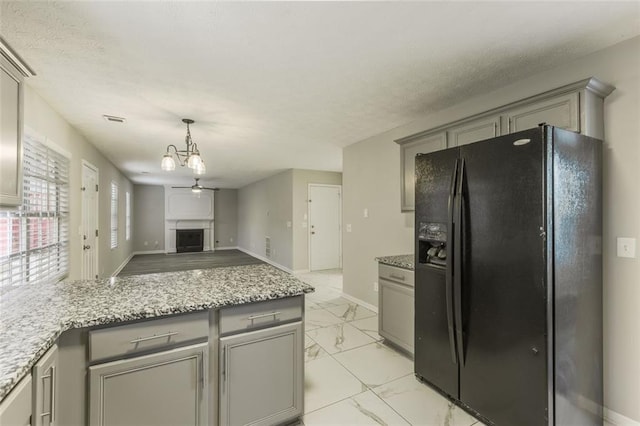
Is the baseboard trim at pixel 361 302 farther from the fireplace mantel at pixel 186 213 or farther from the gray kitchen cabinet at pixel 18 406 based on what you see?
the fireplace mantel at pixel 186 213

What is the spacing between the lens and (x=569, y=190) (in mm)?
1572

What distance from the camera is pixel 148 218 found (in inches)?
369

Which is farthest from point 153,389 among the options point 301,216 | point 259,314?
point 301,216

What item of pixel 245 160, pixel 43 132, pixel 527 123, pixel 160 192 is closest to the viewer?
pixel 527 123

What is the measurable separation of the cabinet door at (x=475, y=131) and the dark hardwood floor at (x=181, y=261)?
6.14 metres

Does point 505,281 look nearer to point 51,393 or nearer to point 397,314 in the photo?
point 397,314

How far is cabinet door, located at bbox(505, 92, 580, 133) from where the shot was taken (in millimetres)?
1749

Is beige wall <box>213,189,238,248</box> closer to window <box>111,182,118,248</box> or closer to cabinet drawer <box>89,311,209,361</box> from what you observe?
window <box>111,182,118,248</box>

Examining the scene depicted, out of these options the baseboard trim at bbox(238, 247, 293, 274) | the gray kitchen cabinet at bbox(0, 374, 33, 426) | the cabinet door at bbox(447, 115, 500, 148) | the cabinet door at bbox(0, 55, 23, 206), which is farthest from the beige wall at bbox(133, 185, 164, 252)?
the cabinet door at bbox(447, 115, 500, 148)

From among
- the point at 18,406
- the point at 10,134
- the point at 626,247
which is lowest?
the point at 18,406

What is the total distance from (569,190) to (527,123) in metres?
0.68

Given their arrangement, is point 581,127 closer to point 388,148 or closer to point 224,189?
point 388,148

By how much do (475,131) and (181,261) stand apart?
787cm

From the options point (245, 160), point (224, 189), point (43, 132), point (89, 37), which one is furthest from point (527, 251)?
point (224, 189)
